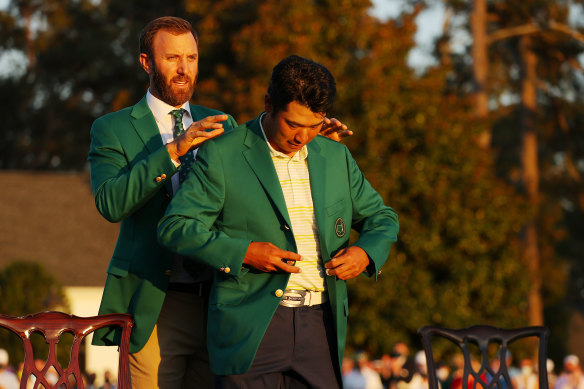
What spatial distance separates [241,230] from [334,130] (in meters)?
0.82

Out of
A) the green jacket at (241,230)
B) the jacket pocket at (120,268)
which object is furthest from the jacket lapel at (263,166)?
the jacket pocket at (120,268)

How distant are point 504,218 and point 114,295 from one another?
17385 millimetres

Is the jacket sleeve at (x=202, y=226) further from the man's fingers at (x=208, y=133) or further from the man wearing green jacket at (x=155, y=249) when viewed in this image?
the man wearing green jacket at (x=155, y=249)

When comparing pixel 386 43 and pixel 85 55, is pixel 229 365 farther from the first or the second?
pixel 85 55

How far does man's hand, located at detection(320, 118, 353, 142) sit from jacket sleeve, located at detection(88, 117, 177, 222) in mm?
762

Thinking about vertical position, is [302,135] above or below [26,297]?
above

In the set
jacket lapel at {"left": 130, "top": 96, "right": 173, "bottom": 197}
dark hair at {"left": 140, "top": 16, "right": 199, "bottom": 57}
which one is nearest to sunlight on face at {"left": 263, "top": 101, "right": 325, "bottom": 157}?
jacket lapel at {"left": 130, "top": 96, "right": 173, "bottom": 197}

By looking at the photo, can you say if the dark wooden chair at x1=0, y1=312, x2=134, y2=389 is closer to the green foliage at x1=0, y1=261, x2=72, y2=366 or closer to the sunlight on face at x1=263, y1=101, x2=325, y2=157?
the sunlight on face at x1=263, y1=101, x2=325, y2=157

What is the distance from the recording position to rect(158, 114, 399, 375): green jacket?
11.5 feet

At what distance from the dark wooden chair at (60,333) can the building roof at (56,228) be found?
61.8 feet

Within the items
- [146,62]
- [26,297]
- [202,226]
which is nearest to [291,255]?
[202,226]

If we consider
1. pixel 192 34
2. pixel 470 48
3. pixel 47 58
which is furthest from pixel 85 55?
pixel 192 34

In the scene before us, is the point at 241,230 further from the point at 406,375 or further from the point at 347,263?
the point at 406,375

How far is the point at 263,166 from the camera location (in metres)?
3.70
